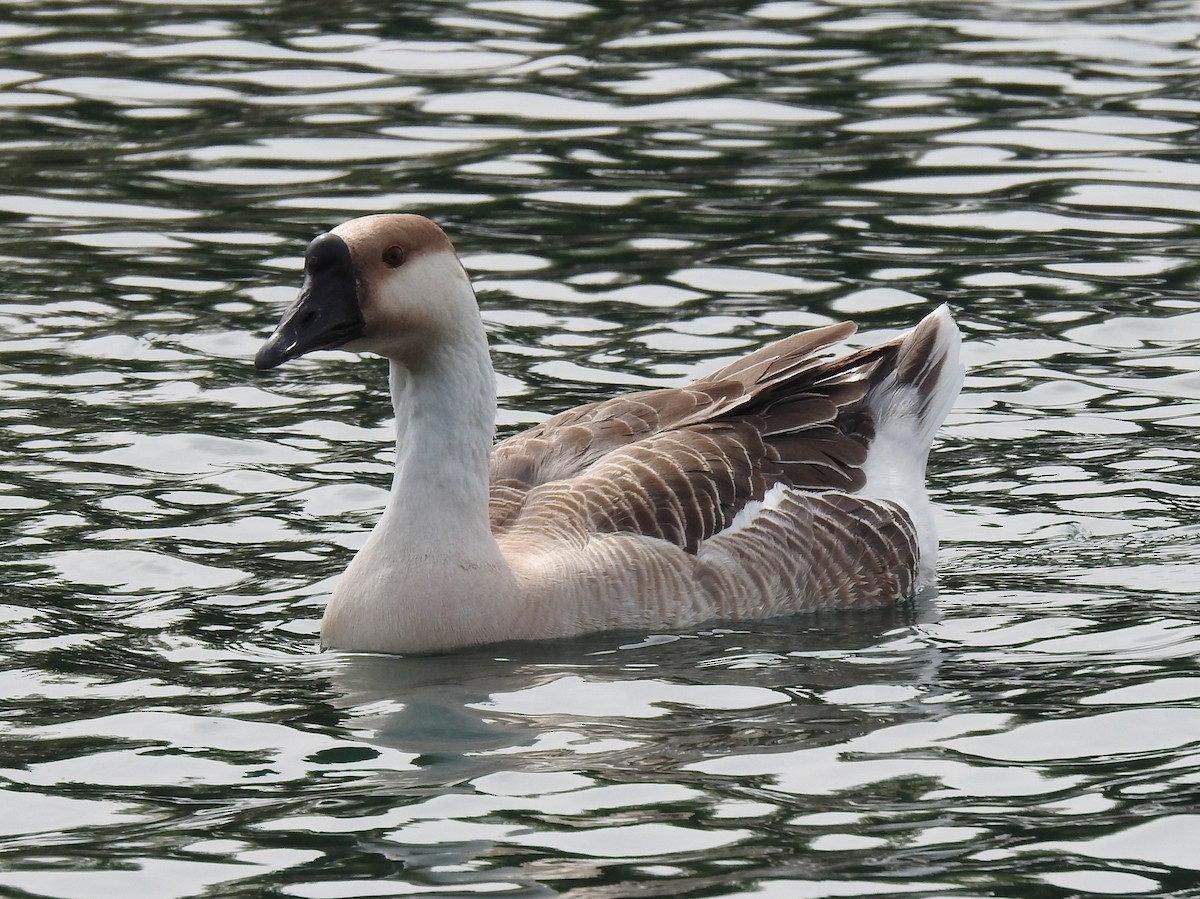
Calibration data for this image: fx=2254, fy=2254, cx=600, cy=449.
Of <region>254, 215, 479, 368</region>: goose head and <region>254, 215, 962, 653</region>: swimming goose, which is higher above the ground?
<region>254, 215, 479, 368</region>: goose head

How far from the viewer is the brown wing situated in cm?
1039

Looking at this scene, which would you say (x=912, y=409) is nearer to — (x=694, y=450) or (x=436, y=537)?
(x=694, y=450)

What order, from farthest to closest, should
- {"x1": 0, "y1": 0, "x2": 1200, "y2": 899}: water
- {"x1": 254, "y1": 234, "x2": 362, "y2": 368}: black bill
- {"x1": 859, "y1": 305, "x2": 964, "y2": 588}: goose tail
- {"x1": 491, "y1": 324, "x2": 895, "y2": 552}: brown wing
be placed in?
{"x1": 859, "y1": 305, "x2": 964, "y2": 588}: goose tail → {"x1": 491, "y1": 324, "x2": 895, "y2": 552}: brown wing → {"x1": 254, "y1": 234, "x2": 362, "y2": 368}: black bill → {"x1": 0, "y1": 0, "x2": 1200, "y2": 899}: water

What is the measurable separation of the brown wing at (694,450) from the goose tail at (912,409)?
0.11 m

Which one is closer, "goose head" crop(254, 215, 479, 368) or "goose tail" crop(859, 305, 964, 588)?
"goose head" crop(254, 215, 479, 368)

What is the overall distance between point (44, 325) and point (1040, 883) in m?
9.14

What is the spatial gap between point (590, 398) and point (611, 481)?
2749 millimetres

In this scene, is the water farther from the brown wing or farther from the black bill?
the black bill

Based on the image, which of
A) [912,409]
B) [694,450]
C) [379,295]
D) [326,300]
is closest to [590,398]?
[912,409]

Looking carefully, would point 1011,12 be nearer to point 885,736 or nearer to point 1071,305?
point 1071,305

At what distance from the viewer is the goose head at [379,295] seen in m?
9.19

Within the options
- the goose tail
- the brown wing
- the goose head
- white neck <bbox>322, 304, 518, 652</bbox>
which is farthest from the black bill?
the goose tail

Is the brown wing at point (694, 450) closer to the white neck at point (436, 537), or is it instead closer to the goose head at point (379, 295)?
the white neck at point (436, 537)

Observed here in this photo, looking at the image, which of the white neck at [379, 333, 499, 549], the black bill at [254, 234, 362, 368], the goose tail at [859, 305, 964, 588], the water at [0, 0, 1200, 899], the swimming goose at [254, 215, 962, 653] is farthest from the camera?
the goose tail at [859, 305, 964, 588]
